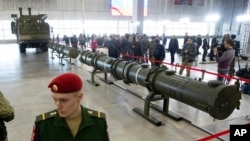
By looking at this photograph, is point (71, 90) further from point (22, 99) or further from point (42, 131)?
point (22, 99)

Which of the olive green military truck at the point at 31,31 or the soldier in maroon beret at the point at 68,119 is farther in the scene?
the olive green military truck at the point at 31,31

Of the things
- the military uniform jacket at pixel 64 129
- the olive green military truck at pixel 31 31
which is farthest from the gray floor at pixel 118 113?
the olive green military truck at pixel 31 31

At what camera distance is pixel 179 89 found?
3469mm

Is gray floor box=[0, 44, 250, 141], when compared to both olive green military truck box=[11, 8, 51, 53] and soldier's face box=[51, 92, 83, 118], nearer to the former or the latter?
soldier's face box=[51, 92, 83, 118]

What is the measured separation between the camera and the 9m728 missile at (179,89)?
2.94 metres

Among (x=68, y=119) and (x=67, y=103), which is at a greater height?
→ (x=67, y=103)

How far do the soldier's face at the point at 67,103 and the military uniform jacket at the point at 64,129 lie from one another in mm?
74

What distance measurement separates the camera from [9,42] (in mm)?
25891

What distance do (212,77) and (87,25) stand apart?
71.9 ft

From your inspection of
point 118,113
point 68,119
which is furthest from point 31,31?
point 68,119

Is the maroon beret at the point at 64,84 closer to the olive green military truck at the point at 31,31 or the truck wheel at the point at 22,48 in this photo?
the olive green military truck at the point at 31,31

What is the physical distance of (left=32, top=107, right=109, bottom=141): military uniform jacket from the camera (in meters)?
1.31

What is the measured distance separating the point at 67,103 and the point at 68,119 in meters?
0.13

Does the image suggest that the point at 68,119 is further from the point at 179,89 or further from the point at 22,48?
the point at 22,48
